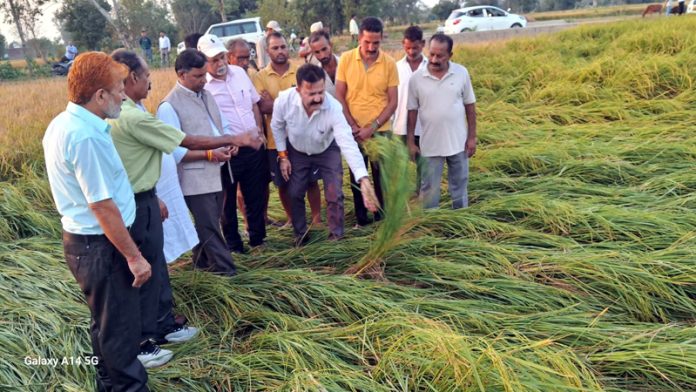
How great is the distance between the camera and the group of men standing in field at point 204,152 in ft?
5.99

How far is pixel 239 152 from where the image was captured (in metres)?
3.51

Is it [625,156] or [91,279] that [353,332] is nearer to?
[91,279]

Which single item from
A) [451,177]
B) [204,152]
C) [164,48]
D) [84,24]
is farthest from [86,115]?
[84,24]

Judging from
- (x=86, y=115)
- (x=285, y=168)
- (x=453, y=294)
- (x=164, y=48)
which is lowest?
(x=453, y=294)

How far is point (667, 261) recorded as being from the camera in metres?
2.67

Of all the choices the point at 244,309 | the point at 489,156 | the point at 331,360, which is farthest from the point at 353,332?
the point at 489,156

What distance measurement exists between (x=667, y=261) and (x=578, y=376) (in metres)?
1.14

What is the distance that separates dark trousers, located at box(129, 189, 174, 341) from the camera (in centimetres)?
220

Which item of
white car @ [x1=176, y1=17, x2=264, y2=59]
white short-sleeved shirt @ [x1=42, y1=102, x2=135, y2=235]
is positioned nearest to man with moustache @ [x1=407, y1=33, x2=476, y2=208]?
white short-sleeved shirt @ [x1=42, y1=102, x2=135, y2=235]

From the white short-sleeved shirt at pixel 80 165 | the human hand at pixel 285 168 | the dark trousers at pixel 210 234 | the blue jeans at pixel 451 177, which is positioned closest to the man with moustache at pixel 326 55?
the human hand at pixel 285 168

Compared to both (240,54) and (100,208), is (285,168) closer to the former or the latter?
(240,54)

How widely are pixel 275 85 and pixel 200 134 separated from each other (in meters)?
1.14

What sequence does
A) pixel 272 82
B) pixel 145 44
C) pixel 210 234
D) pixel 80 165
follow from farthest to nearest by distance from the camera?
pixel 145 44
pixel 272 82
pixel 210 234
pixel 80 165

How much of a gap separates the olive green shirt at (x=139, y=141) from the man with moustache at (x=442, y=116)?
1662mm
